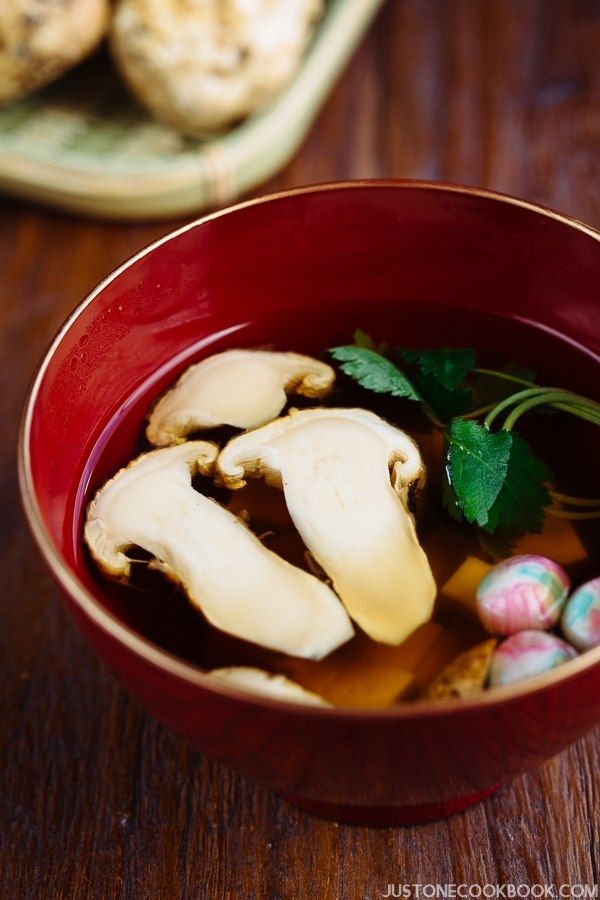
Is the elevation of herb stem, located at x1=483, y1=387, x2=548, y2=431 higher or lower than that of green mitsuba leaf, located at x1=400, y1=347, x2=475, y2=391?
lower

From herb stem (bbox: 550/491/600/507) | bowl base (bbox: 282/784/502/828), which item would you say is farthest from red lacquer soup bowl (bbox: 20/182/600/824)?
herb stem (bbox: 550/491/600/507)

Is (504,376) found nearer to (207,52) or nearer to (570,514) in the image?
(570,514)

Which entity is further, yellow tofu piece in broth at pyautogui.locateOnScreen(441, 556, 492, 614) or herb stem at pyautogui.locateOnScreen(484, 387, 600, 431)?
herb stem at pyautogui.locateOnScreen(484, 387, 600, 431)

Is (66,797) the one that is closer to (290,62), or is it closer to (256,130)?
(256,130)

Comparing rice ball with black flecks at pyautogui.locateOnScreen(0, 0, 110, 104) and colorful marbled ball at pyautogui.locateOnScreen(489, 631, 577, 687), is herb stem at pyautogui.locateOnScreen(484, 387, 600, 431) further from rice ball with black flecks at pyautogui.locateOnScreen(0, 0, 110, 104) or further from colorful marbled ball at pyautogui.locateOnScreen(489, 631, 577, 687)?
rice ball with black flecks at pyautogui.locateOnScreen(0, 0, 110, 104)

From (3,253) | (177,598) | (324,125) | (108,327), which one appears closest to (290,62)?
(324,125)

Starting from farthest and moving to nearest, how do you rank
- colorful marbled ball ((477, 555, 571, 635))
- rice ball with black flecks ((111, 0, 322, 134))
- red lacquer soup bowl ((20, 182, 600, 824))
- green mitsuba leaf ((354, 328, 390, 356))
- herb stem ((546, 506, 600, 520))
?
rice ball with black flecks ((111, 0, 322, 134))
green mitsuba leaf ((354, 328, 390, 356))
herb stem ((546, 506, 600, 520))
colorful marbled ball ((477, 555, 571, 635))
red lacquer soup bowl ((20, 182, 600, 824))
